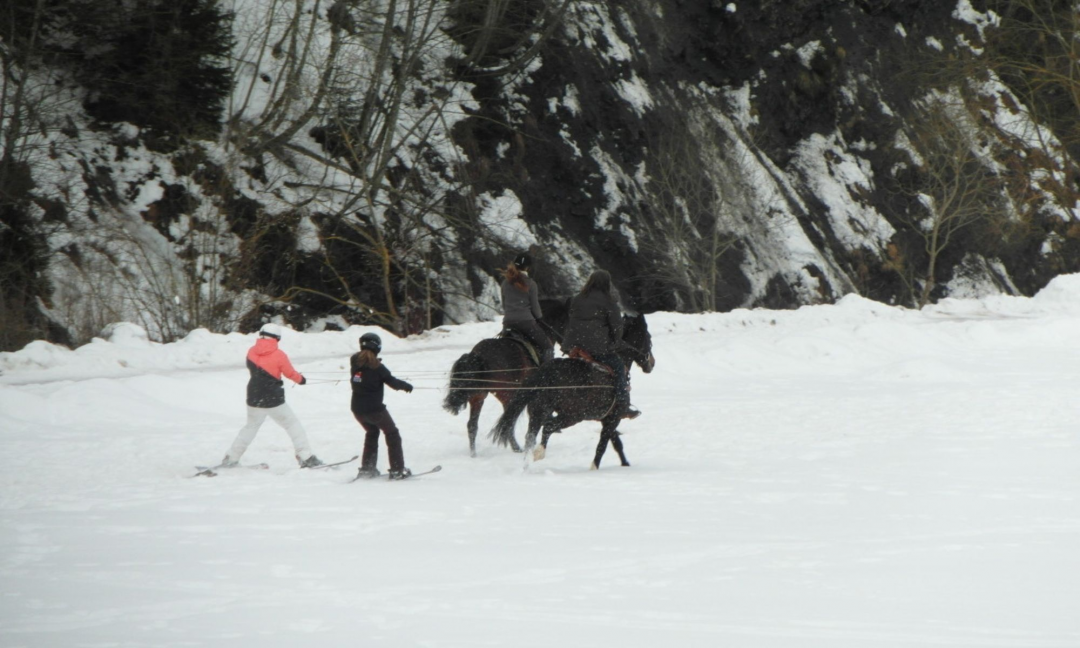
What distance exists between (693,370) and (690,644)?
37.6ft

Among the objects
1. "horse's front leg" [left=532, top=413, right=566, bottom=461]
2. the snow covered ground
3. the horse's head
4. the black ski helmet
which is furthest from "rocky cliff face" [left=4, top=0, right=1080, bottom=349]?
the horse's head

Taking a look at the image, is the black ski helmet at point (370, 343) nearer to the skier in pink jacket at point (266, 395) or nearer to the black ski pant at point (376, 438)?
the black ski pant at point (376, 438)

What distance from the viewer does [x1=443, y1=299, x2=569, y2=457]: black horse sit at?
385 inches

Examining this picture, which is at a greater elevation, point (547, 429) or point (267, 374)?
point (267, 374)

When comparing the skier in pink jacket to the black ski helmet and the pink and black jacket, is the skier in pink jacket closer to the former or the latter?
the pink and black jacket

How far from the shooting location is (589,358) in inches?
360

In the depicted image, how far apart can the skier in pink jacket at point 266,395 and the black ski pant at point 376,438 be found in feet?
2.19

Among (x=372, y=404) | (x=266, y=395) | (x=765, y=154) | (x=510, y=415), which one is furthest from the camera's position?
(x=765, y=154)

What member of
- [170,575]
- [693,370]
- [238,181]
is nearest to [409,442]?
[170,575]

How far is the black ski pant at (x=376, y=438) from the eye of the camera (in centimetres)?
838

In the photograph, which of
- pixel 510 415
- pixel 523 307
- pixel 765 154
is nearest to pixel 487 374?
pixel 510 415

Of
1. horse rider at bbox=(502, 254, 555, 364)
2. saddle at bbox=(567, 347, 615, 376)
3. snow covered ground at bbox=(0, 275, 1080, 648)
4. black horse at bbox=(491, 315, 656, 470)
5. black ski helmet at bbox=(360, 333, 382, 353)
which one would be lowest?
snow covered ground at bbox=(0, 275, 1080, 648)

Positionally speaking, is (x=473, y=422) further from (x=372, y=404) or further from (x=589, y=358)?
(x=372, y=404)

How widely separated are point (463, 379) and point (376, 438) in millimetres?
1498
